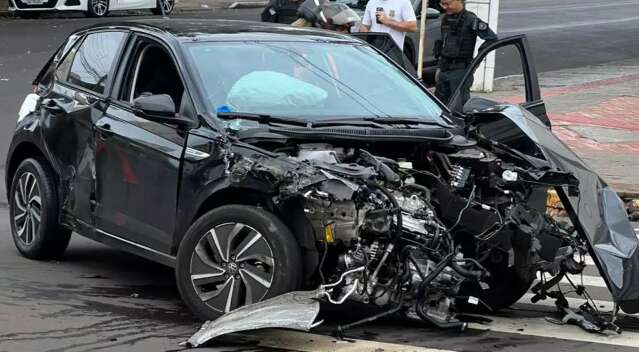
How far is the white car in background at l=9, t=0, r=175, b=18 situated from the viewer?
86.8ft

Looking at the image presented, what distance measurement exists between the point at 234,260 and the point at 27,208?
2.59 meters

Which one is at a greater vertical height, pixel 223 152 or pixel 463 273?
pixel 223 152

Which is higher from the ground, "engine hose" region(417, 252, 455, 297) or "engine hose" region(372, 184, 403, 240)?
"engine hose" region(372, 184, 403, 240)

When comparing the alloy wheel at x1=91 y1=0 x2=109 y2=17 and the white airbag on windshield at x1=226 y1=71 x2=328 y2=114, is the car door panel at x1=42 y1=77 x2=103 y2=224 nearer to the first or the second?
the white airbag on windshield at x1=226 y1=71 x2=328 y2=114

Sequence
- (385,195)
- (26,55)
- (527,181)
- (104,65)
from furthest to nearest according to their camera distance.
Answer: (26,55), (104,65), (527,181), (385,195)

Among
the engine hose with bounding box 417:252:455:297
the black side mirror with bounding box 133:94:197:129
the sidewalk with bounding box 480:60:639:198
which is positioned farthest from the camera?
the sidewalk with bounding box 480:60:639:198

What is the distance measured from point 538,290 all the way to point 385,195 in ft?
4.52

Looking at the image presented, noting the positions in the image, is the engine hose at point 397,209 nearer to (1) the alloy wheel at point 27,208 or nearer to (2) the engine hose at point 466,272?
(2) the engine hose at point 466,272

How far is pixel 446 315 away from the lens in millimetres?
6262

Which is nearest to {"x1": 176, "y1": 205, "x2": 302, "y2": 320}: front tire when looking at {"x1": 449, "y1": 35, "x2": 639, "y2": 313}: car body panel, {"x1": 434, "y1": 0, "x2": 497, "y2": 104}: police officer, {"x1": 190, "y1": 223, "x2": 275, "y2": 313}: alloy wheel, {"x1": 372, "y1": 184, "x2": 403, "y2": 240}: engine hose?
{"x1": 190, "y1": 223, "x2": 275, "y2": 313}: alloy wheel

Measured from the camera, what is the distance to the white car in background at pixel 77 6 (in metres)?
26.5

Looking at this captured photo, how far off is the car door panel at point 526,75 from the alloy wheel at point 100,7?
64.7 ft

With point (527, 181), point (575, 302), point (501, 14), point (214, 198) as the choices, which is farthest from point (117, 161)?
point (501, 14)

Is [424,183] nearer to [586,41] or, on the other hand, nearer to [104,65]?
[104,65]
